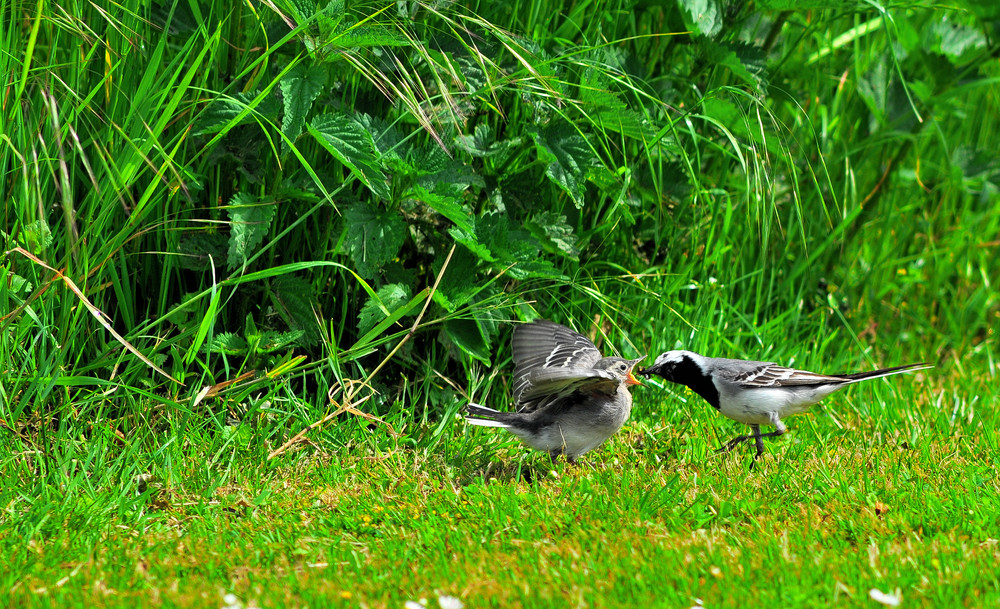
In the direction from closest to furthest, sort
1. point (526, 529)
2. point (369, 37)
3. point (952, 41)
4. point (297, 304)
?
1. point (526, 529)
2. point (369, 37)
3. point (297, 304)
4. point (952, 41)

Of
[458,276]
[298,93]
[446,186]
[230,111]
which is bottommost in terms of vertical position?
[458,276]

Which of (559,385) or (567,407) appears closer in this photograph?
(559,385)

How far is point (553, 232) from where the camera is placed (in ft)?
16.3

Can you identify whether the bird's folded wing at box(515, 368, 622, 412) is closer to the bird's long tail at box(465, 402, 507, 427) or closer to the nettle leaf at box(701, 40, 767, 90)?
the bird's long tail at box(465, 402, 507, 427)

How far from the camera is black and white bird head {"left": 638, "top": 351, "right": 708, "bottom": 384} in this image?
4949 millimetres

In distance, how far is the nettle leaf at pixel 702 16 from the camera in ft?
16.0

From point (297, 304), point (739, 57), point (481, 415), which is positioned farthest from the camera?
point (739, 57)

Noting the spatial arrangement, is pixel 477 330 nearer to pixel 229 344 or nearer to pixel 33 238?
pixel 229 344

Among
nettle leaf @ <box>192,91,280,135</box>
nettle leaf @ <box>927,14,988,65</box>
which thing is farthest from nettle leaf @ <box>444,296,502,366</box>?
nettle leaf @ <box>927,14,988,65</box>

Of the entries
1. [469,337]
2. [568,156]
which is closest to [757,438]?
[469,337]

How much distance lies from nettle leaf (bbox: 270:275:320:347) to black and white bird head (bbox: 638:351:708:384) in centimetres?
165

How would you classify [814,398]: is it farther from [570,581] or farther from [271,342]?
[271,342]

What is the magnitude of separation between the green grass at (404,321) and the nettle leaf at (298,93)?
13 millimetres

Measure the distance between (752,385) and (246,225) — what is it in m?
2.50
